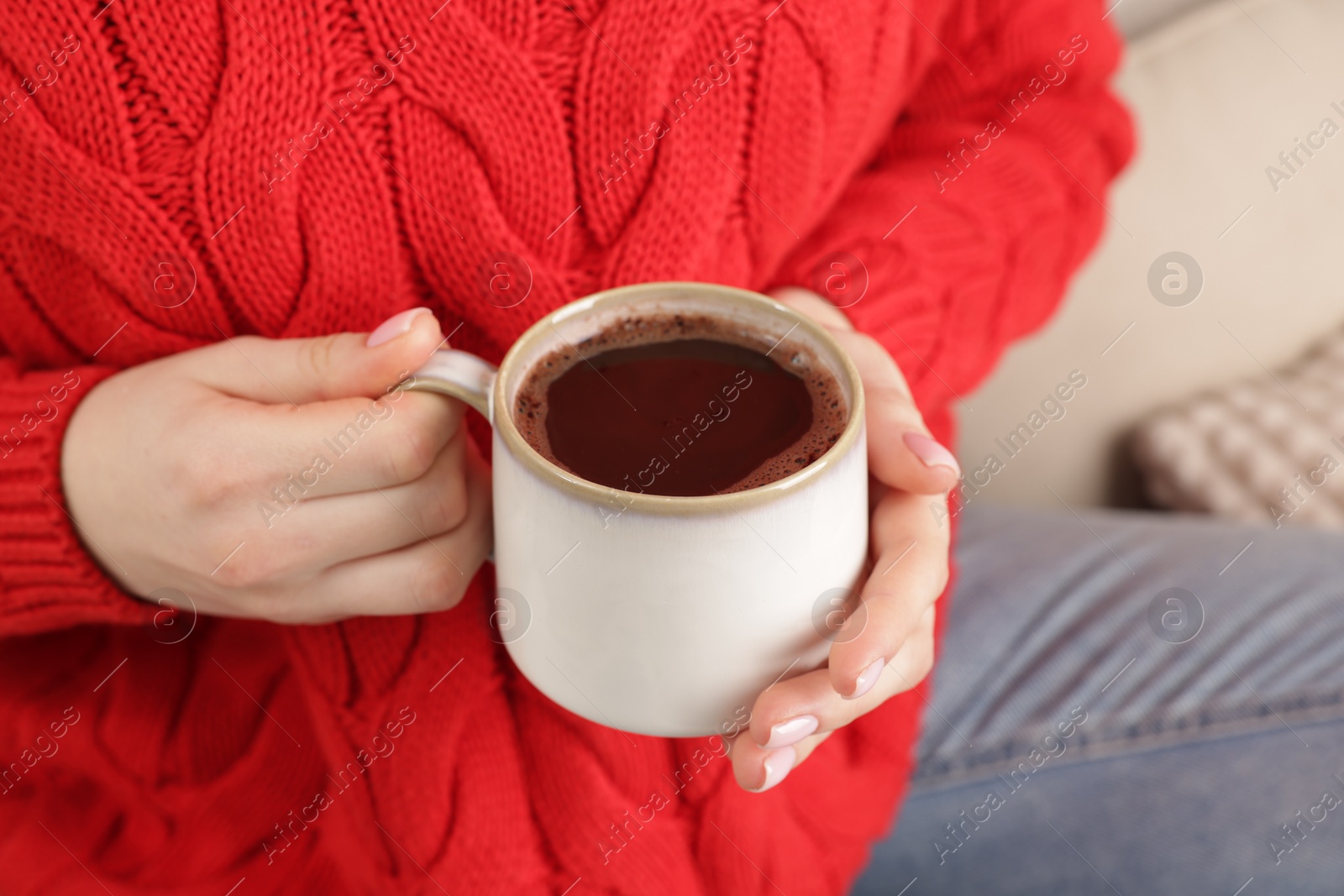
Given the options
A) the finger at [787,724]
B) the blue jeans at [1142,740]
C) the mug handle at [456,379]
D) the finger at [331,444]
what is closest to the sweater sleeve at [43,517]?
the finger at [331,444]

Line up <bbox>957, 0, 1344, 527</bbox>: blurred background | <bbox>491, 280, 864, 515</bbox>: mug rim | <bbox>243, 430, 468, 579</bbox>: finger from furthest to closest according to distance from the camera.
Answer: <bbox>957, 0, 1344, 527</bbox>: blurred background
<bbox>243, 430, 468, 579</bbox>: finger
<bbox>491, 280, 864, 515</bbox>: mug rim

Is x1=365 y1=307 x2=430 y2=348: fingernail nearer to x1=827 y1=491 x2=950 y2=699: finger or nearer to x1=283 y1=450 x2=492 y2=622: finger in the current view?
x1=283 y1=450 x2=492 y2=622: finger

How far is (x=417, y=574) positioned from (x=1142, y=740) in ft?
1.95

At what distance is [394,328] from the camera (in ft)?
1.46

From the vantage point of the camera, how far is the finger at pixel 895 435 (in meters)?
0.47

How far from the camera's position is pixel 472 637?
580 mm

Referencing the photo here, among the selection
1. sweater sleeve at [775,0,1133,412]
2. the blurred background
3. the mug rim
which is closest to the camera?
the mug rim

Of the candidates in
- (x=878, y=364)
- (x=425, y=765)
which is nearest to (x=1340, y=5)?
(x=878, y=364)

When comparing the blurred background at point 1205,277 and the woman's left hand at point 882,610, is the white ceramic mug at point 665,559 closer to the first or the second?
the woman's left hand at point 882,610

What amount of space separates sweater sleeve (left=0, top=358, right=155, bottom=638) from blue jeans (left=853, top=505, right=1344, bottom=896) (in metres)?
0.59

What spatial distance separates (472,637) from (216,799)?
22 centimetres

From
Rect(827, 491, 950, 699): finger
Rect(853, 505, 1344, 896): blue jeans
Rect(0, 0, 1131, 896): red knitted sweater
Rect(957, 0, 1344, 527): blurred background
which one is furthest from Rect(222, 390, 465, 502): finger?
Rect(957, 0, 1344, 527): blurred background

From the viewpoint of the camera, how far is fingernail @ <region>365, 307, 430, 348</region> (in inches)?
17.4

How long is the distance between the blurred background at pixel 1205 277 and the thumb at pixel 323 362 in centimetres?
82
